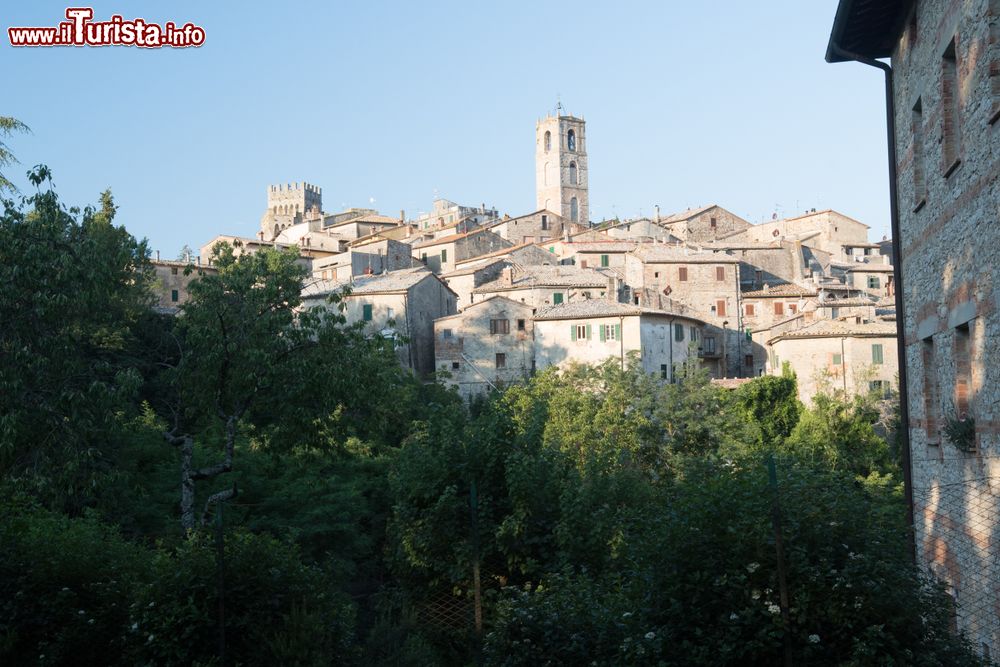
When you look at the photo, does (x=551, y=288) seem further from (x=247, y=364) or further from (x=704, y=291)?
(x=247, y=364)

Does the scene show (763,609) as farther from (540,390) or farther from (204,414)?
(540,390)

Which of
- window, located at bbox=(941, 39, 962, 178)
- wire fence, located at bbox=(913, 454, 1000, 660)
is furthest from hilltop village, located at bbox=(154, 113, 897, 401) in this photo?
window, located at bbox=(941, 39, 962, 178)

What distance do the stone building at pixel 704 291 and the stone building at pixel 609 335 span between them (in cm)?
555

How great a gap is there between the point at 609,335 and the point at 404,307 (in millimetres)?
9279

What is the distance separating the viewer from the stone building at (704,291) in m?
53.1

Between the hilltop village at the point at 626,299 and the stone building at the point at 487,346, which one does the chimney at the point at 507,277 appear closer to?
the hilltop village at the point at 626,299

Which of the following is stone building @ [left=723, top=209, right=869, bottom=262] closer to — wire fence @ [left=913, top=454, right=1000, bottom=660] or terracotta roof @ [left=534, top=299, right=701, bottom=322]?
terracotta roof @ [left=534, top=299, right=701, bottom=322]

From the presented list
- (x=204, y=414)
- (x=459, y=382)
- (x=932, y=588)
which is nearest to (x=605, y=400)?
(x=459, y=382)

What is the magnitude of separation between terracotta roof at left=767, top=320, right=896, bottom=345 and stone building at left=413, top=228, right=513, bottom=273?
982 inches

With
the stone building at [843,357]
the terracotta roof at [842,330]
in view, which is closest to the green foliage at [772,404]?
the stone building at [843,357]

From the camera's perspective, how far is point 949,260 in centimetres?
922

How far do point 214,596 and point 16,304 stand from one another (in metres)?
4.30

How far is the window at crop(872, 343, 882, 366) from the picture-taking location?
4162 cm

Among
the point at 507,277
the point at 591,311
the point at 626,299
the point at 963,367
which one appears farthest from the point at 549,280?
the point at 963,367
